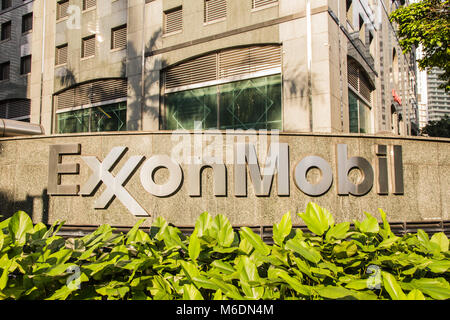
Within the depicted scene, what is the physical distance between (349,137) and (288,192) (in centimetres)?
203

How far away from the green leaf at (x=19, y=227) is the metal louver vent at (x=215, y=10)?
15574 mm

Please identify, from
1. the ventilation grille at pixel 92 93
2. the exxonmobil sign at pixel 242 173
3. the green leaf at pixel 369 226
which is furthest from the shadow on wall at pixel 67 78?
the green leaf at pixel 369 226

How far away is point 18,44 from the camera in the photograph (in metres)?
24.2

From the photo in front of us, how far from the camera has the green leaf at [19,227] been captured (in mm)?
1936

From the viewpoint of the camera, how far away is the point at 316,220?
6.41ft

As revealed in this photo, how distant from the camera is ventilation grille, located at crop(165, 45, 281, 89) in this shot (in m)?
14.8

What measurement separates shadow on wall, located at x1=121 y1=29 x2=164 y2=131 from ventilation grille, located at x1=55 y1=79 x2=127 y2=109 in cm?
83

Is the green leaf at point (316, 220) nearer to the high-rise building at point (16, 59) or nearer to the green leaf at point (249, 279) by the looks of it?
the green leaf at point (249, 279)

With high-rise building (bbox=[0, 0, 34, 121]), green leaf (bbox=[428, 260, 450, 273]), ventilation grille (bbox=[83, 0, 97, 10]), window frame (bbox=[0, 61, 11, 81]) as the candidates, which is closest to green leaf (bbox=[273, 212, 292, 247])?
green leaf (bbox=[428, 260, 450, 273])

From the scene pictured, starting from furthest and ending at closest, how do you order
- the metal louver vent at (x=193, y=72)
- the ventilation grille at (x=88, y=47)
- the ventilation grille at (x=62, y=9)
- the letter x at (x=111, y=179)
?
the ventilation grille at (x=62, y=9)
the ventilation grille at (x=88, y=47)
the metal louver vent at (x=193, y=72)
the letter x at (x=111, y=179)

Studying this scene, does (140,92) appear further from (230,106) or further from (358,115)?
(358,115)

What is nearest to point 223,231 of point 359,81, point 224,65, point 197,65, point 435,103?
point 224,65

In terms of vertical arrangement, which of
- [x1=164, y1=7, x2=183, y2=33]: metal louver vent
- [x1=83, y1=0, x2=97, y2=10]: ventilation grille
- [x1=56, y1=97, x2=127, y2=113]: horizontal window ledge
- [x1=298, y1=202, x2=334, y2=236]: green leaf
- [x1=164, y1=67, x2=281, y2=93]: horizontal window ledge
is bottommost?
[x1=298, y1=202, x2=334, y2=236]: green leaf

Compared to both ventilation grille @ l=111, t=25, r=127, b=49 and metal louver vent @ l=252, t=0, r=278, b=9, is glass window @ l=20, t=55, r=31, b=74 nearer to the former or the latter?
ventilation grille @ l=111, t=25, r=127, b=49
